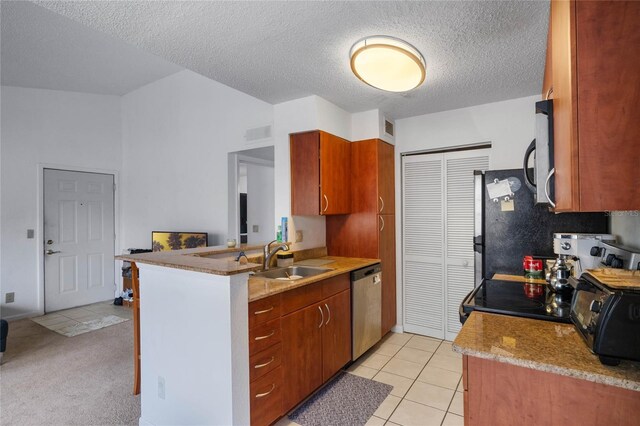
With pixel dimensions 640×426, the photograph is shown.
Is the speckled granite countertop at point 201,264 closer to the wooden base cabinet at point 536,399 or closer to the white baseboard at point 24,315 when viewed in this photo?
the wooden base cabinet at point 536,399

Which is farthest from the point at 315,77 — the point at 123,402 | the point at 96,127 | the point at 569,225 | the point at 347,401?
the point at 96,127

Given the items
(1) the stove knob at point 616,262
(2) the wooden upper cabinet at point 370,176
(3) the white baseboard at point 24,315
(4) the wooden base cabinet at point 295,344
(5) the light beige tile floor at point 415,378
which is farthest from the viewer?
(3) the white baseboard at point 24,315

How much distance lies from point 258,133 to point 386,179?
5.56ft

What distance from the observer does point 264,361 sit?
1881mm

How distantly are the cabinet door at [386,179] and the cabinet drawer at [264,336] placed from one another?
177 cm

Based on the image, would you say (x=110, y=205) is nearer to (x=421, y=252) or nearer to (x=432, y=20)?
(x=421, y=252)

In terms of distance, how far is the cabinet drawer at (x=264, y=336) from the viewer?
1.80m

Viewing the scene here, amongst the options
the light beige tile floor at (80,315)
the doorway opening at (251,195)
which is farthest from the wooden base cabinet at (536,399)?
the light beige tile floor at (80,315)

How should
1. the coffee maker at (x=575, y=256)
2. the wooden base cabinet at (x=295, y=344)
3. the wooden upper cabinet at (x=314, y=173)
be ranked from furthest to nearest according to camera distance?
the wooden upper cabinet at (x=314, y=173) < the wooden base cabinet at (x=295, y=344) < the coffee maker at (x=575, y=256)

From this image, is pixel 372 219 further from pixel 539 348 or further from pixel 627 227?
pixel 539 348

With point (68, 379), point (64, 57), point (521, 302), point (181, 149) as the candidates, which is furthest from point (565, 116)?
point (64, 57)

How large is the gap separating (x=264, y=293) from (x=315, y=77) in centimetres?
162

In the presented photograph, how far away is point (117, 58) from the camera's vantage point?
4074 mm

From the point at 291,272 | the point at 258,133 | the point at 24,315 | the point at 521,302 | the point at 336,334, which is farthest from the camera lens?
the point at 24,315
